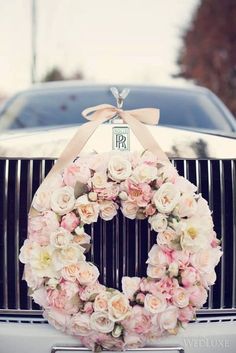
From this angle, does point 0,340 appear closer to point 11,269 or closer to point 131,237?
point 11,269

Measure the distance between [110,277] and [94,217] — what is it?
0.97 ft

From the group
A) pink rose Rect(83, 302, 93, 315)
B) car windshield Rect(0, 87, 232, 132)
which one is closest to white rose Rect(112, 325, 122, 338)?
pink rose Rect(83, 302, 93, 315)

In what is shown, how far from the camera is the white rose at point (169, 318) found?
7.98 ft

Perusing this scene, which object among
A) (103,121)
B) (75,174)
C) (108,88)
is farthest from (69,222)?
(108,88)

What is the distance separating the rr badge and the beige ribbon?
4 cm

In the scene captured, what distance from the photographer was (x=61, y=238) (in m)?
2.39

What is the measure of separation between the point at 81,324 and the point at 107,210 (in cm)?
46

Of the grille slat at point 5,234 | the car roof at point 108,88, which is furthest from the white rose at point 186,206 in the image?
the car roof at point 108,88

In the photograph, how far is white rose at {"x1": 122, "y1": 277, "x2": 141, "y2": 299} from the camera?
2.46 m

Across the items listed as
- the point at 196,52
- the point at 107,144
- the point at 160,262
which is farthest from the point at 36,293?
the point at 196,52

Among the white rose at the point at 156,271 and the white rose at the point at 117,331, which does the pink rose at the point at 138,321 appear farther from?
the white rose at the point at 156,271

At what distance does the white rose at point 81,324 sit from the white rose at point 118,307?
0.32 ft

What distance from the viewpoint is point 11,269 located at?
103 inches

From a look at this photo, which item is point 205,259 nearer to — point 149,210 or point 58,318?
point 149,210
